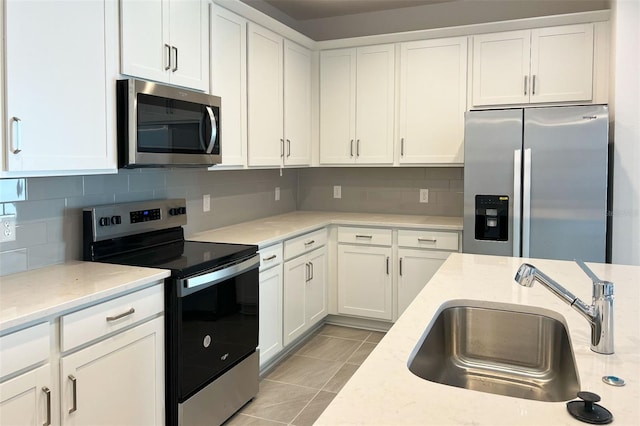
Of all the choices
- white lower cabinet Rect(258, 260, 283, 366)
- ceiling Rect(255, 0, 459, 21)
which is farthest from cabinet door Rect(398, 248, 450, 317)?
ceiling Rect(255, 0, 459, 21)

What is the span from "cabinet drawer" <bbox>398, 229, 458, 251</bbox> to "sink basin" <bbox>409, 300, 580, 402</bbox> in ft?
6.74

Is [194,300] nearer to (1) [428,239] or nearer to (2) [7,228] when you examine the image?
(2) [7,228]

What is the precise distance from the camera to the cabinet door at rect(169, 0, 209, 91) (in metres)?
2.57

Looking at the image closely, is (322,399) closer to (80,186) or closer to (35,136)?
(80,186)

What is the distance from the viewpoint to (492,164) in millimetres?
3350

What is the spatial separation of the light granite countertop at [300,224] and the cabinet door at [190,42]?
3.04 ft

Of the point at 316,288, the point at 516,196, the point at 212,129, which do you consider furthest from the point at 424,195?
the point at 212,129

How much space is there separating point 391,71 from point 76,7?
259cm

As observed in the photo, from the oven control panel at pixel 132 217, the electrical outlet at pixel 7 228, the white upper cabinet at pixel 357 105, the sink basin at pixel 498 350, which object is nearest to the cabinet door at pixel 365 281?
the white upper cabinet at pixel 357 105

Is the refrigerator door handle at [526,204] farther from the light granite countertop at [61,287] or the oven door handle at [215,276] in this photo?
the light granite countertop at [61,287]

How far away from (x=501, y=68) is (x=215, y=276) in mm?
2649

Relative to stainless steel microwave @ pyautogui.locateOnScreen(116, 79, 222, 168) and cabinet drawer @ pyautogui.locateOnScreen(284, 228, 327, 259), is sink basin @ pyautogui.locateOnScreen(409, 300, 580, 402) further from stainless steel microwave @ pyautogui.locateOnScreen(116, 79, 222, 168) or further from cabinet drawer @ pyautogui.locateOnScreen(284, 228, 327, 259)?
cabinet drawer @ pyautogui.locateOnScreen(284, 228, 327, 259)

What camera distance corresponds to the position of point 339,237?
13.3 ft

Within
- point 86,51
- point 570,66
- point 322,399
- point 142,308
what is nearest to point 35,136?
point 86,51
